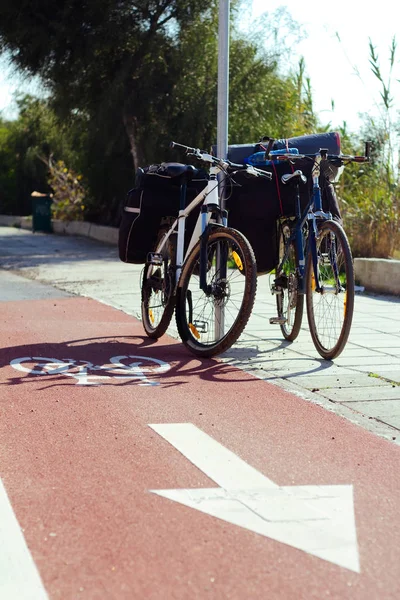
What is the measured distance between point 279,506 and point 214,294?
3.24 m

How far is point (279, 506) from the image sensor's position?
3.70 meters

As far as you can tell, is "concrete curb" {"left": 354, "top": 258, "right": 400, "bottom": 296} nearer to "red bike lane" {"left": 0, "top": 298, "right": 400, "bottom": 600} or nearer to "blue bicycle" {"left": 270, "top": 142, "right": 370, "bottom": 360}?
"blue bicycle" {"left": 270, "top": 142, "right": 370, "bottom": 360}

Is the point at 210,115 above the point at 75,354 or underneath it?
above

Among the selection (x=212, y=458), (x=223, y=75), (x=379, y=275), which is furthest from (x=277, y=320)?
(x=379, y=275)

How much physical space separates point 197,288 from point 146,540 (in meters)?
3.64

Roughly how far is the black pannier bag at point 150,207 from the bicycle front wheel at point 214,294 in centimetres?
58

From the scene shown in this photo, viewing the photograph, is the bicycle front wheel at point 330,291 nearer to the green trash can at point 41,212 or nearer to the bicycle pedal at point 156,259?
the bicycle pedal at point 156,259

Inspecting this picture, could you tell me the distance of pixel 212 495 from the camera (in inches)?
151

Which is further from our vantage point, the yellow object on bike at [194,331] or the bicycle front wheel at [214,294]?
the yellow object on bike at [194,331]

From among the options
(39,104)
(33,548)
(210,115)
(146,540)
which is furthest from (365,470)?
(39,104)

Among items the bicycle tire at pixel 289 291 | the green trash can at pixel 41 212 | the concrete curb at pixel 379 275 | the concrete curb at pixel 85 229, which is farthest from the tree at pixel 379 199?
the green trash can at pixel 41 212

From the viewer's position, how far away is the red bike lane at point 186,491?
9.96ft

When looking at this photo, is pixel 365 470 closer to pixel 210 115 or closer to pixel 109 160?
pixel 210 115

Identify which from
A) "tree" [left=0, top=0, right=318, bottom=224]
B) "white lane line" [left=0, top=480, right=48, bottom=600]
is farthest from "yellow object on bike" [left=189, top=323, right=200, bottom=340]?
"tree" [left=0, top=0, right=318, bottom=224]
